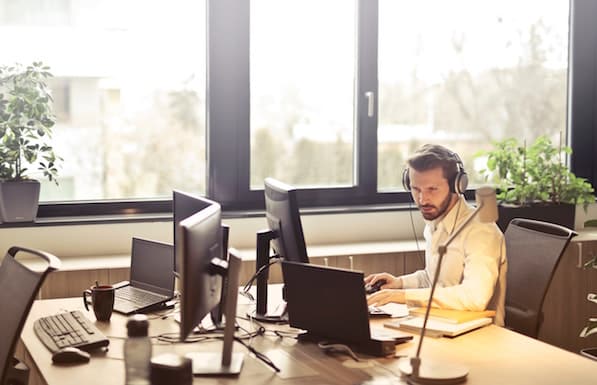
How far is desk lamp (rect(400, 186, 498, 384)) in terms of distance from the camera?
2.25 metres

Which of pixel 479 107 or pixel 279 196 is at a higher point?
pixel 479 107

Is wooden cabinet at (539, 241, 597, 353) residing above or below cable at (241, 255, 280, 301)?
below

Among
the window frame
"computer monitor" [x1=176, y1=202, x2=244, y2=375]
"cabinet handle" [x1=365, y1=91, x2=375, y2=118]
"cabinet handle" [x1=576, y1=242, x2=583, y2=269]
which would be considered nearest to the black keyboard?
"computer monitor" [x1=176, y1=202, x2=244, y2=375]

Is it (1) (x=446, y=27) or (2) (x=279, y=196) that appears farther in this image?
(1) (x=446, y=27)

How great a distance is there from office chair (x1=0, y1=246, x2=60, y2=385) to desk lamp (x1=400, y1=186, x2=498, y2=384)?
0.94m

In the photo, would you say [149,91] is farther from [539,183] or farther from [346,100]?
[539,183]

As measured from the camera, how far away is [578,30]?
5023 millimetres

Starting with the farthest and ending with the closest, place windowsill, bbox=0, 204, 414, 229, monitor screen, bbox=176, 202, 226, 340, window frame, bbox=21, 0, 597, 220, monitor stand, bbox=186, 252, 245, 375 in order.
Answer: window frame, bbox=21, 0, 597, 220 → windowsill, bbox=0, 204, 414, 229 → monitor stand, bbox=186, 252, 245, 375 → monitor screen, bbox=176, 202, 226, 340

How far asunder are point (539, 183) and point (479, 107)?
1.96ft

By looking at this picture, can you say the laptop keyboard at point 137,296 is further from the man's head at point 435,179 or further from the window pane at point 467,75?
the window pane at point 467,75

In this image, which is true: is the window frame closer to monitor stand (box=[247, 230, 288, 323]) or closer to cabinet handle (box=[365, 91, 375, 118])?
cabinet handle (box=[365, 91, 375, 118])

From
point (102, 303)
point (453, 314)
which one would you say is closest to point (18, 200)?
point (102, 303)

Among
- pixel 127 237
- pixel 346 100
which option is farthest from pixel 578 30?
pixel 127 237

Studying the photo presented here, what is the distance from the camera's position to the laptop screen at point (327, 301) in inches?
97.3
